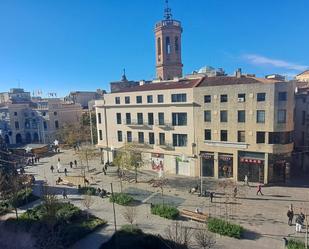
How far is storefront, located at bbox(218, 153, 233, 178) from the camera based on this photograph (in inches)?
1459

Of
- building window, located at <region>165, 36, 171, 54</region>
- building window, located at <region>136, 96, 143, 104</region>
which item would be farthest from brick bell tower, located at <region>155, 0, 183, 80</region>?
building window, located at <region>136, 96, 143, 104</region>

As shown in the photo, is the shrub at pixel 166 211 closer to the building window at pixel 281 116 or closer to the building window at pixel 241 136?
the building window at pixel 241 136

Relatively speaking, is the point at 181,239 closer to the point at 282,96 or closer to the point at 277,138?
the point at 277,138

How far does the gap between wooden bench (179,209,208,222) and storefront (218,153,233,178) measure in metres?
12.8

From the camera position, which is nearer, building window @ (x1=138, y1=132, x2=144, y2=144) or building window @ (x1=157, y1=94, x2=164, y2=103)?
building window @ (x1=157, y1=94, x2=164, y2=103)

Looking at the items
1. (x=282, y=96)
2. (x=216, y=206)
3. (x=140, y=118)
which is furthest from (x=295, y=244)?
(x=140, y=118)

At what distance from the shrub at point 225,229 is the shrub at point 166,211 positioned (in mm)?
3633

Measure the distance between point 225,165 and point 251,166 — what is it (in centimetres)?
345

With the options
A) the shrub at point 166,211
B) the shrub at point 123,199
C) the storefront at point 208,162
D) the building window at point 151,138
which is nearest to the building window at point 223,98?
the storefront at point 208,162

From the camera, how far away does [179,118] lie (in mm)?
40469

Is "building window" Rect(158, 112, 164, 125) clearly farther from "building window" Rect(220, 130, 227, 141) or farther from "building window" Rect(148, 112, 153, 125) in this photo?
"building window" Rect(220, 130, 227, 141)

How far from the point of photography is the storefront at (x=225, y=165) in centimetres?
3706

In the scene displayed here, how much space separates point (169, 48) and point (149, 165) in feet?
115

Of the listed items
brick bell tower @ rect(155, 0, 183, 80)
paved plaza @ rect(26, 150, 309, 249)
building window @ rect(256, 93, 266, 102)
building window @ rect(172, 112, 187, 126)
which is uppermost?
brick bell tower @ rect(155, 0, 183, 80)
